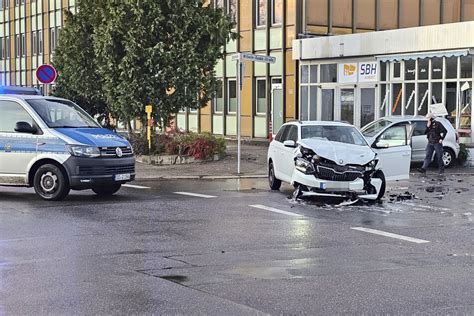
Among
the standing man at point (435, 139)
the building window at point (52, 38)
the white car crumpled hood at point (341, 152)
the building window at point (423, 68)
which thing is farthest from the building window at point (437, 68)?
the building window at point (52, 38)

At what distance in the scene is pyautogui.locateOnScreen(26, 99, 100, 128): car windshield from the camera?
12.9 m

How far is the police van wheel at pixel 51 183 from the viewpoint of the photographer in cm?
1245

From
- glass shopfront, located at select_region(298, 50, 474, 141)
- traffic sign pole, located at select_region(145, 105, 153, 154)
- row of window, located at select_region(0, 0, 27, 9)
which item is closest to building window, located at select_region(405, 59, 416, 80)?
glass shopfront, located at select_region(298, 50, 474, 141)

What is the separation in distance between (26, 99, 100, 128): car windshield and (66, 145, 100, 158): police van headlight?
0.75m

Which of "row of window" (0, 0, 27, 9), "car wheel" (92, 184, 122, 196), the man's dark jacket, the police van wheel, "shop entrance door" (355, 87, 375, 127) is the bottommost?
"car wheel" (92, 184, 122, 196)

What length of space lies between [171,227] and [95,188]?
170 inches

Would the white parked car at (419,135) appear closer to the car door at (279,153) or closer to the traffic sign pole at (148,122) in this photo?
A: the car door at (279,153)

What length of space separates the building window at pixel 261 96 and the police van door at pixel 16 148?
63.7 feet

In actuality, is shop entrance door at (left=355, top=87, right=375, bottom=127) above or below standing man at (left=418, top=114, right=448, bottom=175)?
above

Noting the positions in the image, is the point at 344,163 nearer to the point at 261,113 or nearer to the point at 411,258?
the point at 411,258

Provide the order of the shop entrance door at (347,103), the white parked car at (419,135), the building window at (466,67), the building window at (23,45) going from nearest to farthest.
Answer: the white parked car at (419,135) < the building window at (466,67) < the shop entrance door at (347,103) < the building window at (23,45)

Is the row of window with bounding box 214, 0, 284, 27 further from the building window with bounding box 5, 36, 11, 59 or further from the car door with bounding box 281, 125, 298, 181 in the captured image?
the building window with bounding box 5, 36, 11, 59

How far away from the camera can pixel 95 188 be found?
13711mm

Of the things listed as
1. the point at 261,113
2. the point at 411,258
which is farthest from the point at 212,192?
the point at 261,113
